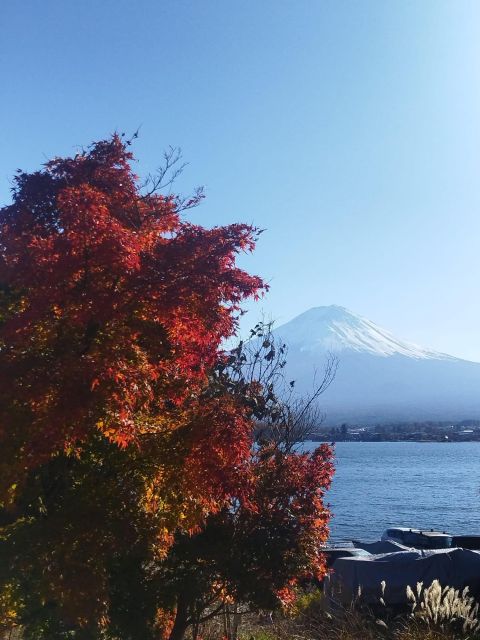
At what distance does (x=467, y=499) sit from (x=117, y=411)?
199ft

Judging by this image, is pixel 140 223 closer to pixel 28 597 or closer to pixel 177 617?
pixel 28 597

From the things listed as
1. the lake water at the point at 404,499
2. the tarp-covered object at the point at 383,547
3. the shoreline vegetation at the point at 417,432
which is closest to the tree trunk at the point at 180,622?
the tarp-covered object at the point at 383,547

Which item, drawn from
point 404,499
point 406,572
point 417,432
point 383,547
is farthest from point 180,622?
point 417,432

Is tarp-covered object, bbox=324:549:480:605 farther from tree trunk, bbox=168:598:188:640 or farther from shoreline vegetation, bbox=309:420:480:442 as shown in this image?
shoreline vegetation, bbox=309:420:480:442

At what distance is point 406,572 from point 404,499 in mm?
49266

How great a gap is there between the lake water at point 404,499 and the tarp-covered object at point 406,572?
34.8ft

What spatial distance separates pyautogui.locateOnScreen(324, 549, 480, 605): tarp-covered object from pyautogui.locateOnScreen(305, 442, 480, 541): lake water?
1059cm

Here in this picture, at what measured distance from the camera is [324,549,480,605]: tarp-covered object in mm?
14023

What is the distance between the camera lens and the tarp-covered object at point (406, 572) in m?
14.0

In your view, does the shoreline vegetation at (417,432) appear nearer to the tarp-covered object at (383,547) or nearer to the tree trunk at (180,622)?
the tarp-covered object at (383,547)

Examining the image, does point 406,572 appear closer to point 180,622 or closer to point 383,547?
point 180,622

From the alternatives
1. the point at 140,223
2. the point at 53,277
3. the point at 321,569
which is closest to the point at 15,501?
the point at 53,277

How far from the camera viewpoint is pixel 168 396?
19.7 feet

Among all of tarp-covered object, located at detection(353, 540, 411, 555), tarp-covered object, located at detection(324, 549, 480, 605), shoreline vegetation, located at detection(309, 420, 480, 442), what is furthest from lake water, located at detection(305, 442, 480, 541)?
shoreline vegetation, located at detection(309, 420, 480, 442)
